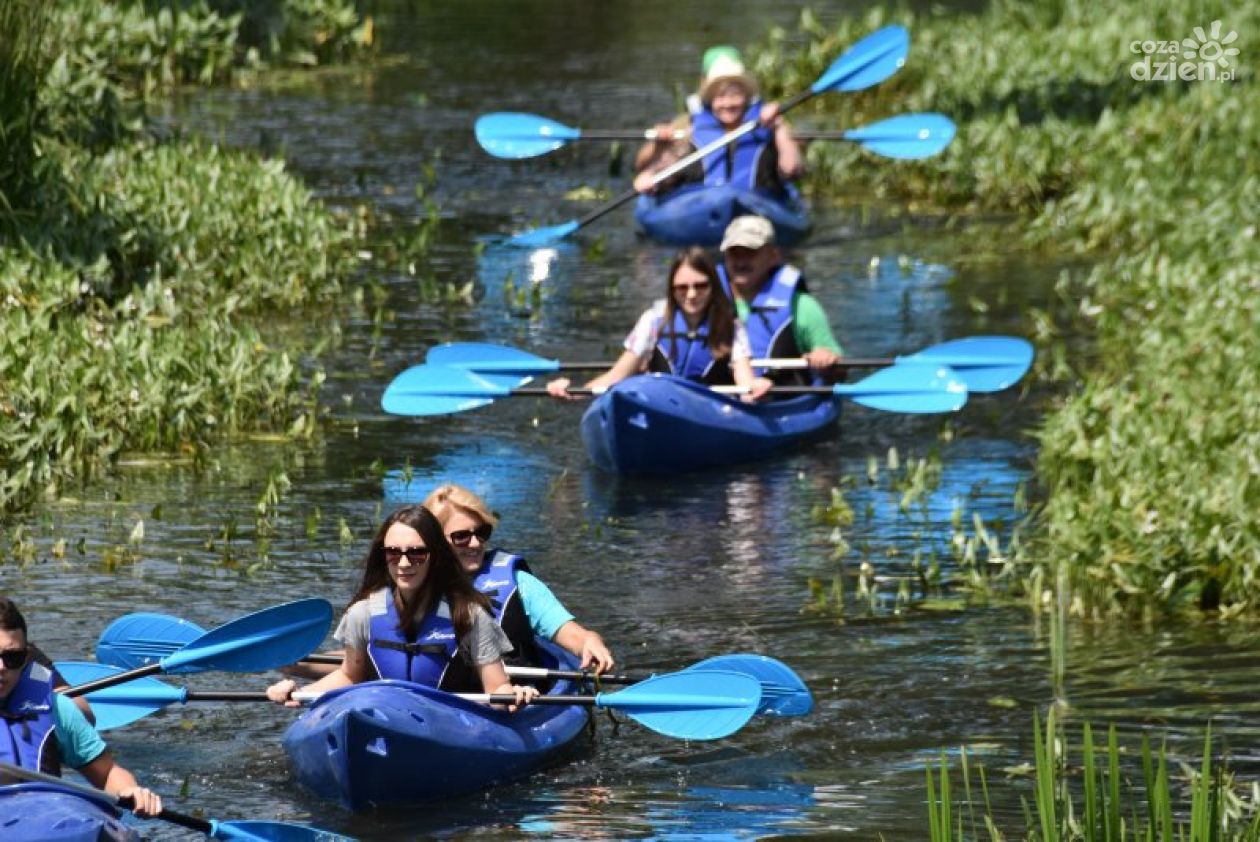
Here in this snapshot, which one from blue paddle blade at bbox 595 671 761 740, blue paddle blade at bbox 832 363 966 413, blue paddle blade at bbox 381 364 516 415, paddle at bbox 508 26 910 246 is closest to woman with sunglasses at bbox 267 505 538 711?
blue paddle blade at bbox 595 671 761 740

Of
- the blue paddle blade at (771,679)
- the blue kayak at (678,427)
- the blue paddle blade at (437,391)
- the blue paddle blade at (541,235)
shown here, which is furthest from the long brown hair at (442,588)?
the blue paddle blade at (541,235)

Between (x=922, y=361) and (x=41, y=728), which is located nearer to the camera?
(x=41, y=728)

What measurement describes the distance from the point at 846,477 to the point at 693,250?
49.2 inches

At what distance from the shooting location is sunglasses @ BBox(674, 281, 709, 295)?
36.5ft

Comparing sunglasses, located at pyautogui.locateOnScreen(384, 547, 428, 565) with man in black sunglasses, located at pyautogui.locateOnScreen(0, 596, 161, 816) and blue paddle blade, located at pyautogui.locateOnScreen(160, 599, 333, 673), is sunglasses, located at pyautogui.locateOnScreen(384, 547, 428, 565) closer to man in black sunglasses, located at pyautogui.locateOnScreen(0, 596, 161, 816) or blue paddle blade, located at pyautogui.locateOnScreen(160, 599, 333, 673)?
blue paddle blade, located at pyautogui.locateOnScreen(160, 599, 333, 673)

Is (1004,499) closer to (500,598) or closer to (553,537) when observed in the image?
(553,537)

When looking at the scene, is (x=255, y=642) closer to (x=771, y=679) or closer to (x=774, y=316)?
(x=771, y=679)

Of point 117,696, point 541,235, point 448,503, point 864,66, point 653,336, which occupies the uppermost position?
point 864,66

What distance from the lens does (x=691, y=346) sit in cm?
1148

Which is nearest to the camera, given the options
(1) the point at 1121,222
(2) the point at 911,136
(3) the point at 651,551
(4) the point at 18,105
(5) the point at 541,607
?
(5) the point at 541,607

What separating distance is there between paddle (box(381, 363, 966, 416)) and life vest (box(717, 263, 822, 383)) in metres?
0.28

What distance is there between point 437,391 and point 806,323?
182 centimetres

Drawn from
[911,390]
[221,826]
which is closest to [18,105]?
[911,390]

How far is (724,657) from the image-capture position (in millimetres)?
7703
